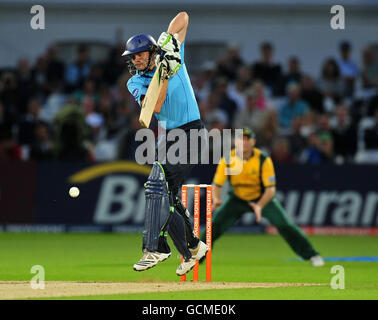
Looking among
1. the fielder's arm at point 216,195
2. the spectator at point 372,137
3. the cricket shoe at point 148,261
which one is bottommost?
the cricket shoe at point 148,261

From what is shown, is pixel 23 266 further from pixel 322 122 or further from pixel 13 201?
pixel 322 122

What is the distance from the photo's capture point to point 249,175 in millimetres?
13258

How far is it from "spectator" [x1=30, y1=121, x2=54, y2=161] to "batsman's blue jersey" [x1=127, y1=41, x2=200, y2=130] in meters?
9.74

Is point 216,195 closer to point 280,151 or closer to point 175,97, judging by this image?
point 175,97

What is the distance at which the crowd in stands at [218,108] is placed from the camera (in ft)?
62.1

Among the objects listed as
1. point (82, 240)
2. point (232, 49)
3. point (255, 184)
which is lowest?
point (82, 240)

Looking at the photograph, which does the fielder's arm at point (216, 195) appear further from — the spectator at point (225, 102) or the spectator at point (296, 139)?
the spectator at point (225, 102)

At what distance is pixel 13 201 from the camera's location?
18297 millimetres

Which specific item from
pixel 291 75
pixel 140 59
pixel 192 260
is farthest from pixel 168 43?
pixel 291 75

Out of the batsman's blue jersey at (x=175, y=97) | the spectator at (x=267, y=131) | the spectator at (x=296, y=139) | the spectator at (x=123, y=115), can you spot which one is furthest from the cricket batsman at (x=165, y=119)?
the spectator at (x=123, y=115)

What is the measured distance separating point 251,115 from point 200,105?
1122mm

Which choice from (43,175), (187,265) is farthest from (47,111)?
(187,265)

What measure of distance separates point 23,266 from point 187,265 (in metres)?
3.66

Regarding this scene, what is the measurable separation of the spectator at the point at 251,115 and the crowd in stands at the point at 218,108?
0.08 feet
